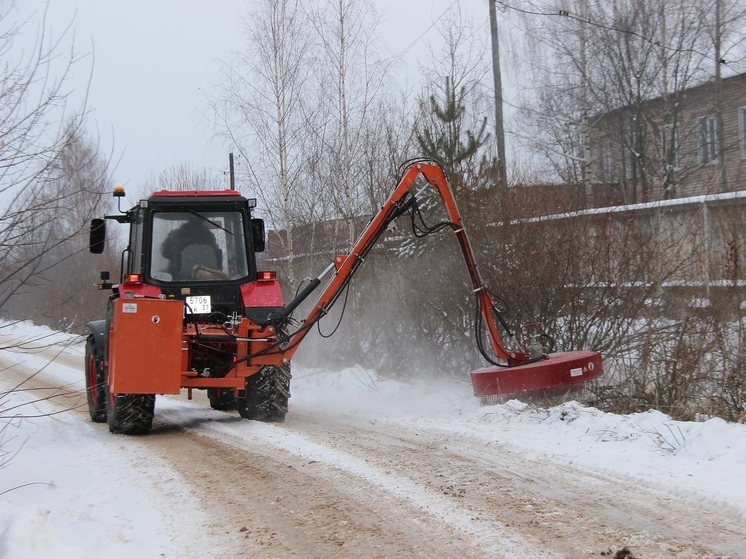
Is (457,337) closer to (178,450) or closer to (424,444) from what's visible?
(424,444)

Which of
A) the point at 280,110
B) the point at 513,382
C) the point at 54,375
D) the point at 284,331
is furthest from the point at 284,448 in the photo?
the point at 280,110

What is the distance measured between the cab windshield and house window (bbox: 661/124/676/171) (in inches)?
445

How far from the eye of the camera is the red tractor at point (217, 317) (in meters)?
7.89

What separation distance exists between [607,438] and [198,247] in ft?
16.7

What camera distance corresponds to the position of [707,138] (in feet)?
59.0

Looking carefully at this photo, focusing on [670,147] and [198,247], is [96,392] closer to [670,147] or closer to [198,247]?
[198,247]

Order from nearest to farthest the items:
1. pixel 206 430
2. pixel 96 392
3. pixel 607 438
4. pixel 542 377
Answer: pixel 607 438 → pixel 542 377 → pixel 206 430 → pixel 96 392

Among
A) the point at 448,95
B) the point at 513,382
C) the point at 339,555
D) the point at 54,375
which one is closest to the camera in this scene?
the point at 339,555

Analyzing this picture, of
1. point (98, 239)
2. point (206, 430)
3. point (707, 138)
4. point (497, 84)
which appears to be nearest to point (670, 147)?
point (707, 138)

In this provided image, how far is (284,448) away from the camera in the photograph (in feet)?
24.2

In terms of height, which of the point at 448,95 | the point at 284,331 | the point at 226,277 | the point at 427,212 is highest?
the point at 448,95

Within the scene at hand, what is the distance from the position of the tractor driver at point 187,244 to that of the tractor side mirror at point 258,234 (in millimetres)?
457

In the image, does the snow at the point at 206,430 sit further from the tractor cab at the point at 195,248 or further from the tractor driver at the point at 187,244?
the tractor driver at the point at 187,244

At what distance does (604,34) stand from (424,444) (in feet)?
44.8
